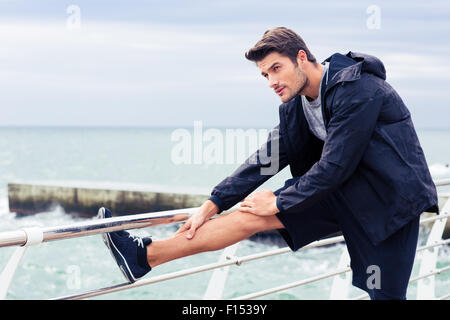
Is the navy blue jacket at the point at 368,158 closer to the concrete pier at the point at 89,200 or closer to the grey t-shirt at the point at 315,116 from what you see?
the grey t-shirt at the point at 315,116

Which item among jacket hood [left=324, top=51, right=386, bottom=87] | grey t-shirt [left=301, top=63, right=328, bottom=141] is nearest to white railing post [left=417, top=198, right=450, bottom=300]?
grey t-shirt [left=301, top=63, right=328, bottom=141]

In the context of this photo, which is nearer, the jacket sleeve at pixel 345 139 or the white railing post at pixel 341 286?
the jacket sleeve at pixel 345 139

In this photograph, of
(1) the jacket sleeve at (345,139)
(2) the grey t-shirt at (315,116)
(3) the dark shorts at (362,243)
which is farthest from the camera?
(2) the grey t-shirt at (315,116)

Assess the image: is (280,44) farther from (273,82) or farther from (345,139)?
(345,139)

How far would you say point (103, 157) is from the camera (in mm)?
65562

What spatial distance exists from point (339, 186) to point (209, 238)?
489mm

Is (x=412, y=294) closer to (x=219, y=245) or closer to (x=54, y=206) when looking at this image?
(x=219, y=245)

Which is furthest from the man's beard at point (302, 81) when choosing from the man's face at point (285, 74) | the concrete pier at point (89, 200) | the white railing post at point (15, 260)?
the concrete pier at point (89, 200)

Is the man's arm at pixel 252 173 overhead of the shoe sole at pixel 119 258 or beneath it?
overhead

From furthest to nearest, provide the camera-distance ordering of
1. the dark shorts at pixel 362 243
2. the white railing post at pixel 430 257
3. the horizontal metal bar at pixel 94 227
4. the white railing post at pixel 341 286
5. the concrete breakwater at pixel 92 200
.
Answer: the concrete breakwater at pixel 92 200 → the white railing post at pixel 430 257 → the white railing post at pixel 341 286 → the dark shorts at pixel 362 243 → the horizontal metal bar at pixel 94 227

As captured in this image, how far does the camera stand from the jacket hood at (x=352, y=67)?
1.78 metres

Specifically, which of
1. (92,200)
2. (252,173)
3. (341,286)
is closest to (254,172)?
(252,173)

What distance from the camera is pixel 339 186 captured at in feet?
6.10

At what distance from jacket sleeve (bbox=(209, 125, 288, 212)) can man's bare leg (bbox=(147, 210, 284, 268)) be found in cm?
18
